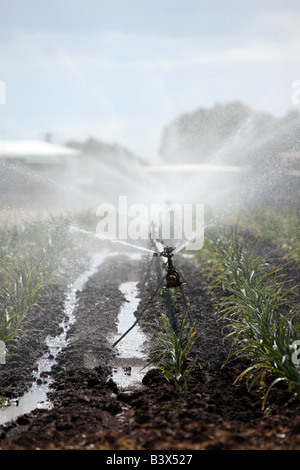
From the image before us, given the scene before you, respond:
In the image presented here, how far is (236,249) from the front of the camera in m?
7.55

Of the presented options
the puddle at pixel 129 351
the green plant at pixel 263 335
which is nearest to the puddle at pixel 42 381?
the puddle at pixel 129 351

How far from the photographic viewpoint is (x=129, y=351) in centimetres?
567

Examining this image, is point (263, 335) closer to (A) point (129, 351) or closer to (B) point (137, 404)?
(B) point (137, 404)

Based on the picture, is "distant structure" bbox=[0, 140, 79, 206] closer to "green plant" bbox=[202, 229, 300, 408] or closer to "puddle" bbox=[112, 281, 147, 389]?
"puddle" bbox=[112, 281, 147, 389]

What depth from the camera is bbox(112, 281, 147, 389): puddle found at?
16.0 ft

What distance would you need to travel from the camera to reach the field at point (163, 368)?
3102 mm

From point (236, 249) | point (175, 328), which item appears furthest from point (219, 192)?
point (175, 328)

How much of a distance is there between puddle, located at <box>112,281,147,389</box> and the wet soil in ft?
0.26

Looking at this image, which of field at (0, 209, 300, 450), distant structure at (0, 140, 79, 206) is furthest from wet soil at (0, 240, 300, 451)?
distant structure at (0, 140, 79, 206)

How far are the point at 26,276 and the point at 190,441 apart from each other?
14.8ft

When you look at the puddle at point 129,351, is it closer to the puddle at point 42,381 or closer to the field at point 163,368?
the field at point 163,368

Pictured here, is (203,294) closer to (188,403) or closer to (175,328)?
(175,328)

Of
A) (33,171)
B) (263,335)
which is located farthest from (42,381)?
(33,171)

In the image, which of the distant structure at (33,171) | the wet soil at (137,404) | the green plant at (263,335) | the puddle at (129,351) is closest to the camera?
the wet soil at (137,404)
